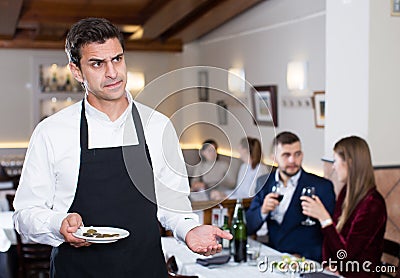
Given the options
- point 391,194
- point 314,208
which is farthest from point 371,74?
point 314,208

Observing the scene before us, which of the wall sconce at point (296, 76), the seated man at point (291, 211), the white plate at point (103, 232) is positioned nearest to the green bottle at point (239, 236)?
the seated man at point (291, 211)

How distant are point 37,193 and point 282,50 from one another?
18.1ft

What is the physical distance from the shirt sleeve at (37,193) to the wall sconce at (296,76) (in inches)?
189

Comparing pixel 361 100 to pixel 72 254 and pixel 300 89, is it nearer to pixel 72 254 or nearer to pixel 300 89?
pixel 300 89

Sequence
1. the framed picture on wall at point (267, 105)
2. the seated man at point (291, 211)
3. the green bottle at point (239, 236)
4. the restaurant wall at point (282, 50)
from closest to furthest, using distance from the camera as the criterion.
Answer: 1. the green bottle at point (239, 236)
2. the seated man at point (291, 211)
3. the restaurant wall at point (282, 50)
4. the framed picture on wall at point (267, 105)

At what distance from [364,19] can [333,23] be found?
1.28 ft

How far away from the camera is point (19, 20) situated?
881 cm

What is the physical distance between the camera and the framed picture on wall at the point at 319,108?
621 cm

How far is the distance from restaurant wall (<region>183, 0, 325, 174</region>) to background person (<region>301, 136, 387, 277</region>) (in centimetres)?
174

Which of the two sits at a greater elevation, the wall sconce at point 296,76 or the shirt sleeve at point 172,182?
the wall sconce at point 296,76

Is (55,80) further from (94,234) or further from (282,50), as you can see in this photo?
(94,234)

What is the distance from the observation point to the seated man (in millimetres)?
4117

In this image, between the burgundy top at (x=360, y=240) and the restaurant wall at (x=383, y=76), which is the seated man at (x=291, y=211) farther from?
the restaurant wall at (x=383, y=76)

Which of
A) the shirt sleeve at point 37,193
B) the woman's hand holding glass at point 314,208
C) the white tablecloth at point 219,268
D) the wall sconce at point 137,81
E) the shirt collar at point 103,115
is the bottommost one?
the white tablecloth at point 219,268
